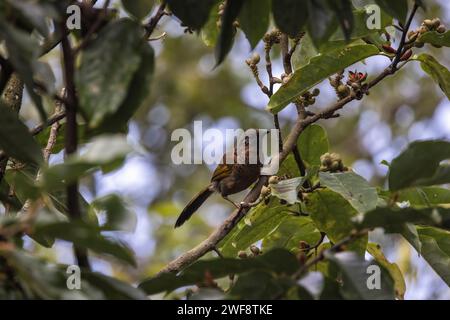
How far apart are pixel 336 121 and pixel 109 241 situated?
30.1 feet

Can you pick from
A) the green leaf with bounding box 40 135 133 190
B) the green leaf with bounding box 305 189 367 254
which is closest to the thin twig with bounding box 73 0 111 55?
the green leaf with bounding box 40 135 133 190

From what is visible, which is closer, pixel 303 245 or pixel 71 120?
pixel 71 120

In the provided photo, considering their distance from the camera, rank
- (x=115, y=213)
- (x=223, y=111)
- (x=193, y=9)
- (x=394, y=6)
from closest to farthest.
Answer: (x=115, y=213), (x=193, y=9), (x=394, y=6), (x=223, y=111)

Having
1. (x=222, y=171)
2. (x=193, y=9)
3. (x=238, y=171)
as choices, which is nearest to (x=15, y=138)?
(x=193, y=9)

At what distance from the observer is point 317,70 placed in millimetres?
2047

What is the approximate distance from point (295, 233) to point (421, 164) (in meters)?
0.78

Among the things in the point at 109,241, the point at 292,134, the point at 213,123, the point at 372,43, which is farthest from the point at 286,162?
the point at 213,123

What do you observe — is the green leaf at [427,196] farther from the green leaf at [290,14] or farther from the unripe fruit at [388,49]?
the green leaf at [290,14]

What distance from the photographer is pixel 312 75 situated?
6.73ft

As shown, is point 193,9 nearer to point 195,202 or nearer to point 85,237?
point 85,237

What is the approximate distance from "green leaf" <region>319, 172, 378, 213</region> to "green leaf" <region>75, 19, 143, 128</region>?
0.66m

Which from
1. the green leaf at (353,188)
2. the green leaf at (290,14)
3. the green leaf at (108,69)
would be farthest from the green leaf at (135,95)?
the green leaf at (353,188)

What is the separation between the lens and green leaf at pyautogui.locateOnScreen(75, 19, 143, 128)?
3.88ft

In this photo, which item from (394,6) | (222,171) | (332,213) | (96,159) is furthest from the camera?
(222,171)
